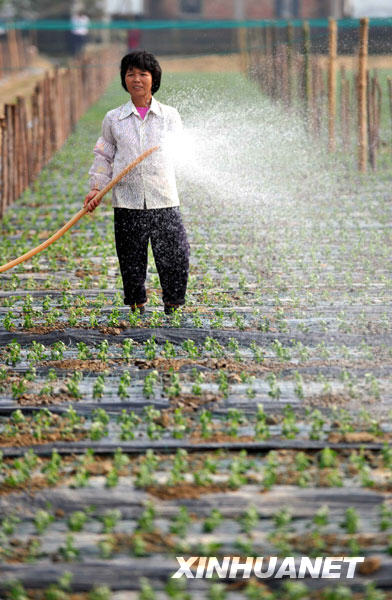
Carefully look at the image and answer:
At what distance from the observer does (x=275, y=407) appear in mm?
5148

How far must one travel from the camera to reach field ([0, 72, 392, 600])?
3729 mm

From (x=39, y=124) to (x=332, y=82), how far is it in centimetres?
431

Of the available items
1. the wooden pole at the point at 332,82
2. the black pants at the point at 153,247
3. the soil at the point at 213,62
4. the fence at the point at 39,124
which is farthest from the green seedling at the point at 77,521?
the soil at the point at 213,62

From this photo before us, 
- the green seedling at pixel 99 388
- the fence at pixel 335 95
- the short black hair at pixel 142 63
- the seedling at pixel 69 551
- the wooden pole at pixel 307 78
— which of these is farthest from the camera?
the wooden pole at pixel 307 78

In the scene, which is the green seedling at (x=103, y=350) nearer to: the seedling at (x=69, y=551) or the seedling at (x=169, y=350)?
the seedling at (x=169, y=350)

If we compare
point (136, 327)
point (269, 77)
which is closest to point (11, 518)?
point (136, 327)

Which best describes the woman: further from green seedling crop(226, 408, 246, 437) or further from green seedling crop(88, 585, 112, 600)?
green seedling crop(88, 585, 112, 600)

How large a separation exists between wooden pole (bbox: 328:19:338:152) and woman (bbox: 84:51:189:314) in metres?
8.22

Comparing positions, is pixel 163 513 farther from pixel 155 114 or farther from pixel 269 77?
pixel 269 77

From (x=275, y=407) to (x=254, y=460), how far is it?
665 millimetres

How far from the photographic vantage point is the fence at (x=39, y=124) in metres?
12.3

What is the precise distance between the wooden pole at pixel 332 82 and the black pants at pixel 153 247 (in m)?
8.23

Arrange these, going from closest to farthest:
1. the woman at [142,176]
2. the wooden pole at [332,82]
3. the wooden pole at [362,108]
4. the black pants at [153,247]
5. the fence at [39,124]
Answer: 1. the woman at [142,176]
2. the black pants at [153,247]
3. the fence at [39,124]
4. the wooden pole at [362,108]
5. the wooden pole at [332,82]

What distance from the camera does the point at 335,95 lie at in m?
14.9
